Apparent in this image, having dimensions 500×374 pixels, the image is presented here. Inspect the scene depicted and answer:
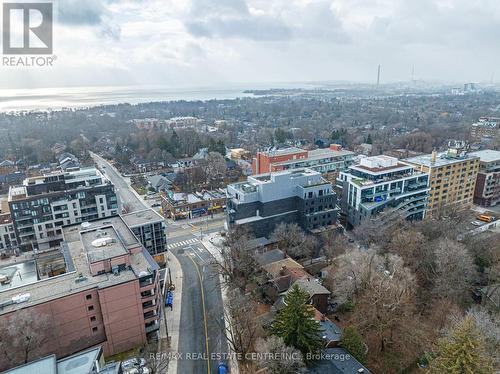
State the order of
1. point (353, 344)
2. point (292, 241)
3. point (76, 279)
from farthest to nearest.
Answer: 1. point (292, 241)
2. point (76, 279)
3. point (353, 344)

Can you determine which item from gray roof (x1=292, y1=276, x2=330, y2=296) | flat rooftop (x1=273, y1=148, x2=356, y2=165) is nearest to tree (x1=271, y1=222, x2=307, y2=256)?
gray roof (x1=292, y1=276, x2=330, y2=296)

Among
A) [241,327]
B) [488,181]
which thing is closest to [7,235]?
[241,327]

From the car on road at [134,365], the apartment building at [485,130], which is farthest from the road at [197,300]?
the apartment building at [485,130]

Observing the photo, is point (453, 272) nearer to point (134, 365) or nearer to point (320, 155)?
point (134, 365)

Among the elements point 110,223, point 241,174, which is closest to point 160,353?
point 110,223

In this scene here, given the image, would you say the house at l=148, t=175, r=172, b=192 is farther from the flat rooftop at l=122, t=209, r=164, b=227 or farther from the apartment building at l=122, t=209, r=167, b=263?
the apartment building at l=122, t=209, r=167, b=263

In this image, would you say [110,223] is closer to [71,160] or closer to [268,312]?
[268,312]

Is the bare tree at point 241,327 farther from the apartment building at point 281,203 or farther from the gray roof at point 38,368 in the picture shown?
the apartment building at point 281,203
